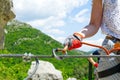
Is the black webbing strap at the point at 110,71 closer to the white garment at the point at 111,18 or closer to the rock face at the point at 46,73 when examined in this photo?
the white garment at the point at 111,18

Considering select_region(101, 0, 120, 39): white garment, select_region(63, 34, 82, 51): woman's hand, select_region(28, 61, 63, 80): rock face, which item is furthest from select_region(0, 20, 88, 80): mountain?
select_region(63, 34, 82, 51): woman's hand

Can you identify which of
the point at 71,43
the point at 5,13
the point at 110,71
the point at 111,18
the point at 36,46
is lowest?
the point at 36,46

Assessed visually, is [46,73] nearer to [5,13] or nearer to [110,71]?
[5,13]

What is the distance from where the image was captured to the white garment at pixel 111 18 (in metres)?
2.30

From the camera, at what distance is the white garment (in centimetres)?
230

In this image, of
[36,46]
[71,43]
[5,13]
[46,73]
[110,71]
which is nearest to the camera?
[71,43]

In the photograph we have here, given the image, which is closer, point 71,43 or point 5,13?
point 71,43

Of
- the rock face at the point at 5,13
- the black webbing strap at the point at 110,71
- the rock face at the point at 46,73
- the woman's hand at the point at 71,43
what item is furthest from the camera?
the rock face at the point at 46,73

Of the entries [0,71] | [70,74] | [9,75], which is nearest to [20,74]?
[9,75]

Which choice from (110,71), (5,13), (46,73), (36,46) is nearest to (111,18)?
(110,71)

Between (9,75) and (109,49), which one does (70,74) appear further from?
(109,49)

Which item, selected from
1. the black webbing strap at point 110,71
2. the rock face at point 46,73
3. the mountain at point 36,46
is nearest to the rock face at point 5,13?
the black webbing strap at point 110,71

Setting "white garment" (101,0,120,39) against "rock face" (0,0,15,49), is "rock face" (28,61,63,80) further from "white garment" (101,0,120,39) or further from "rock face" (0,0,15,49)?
"white garment" (101,0,120,39)

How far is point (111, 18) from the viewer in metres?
2.32
